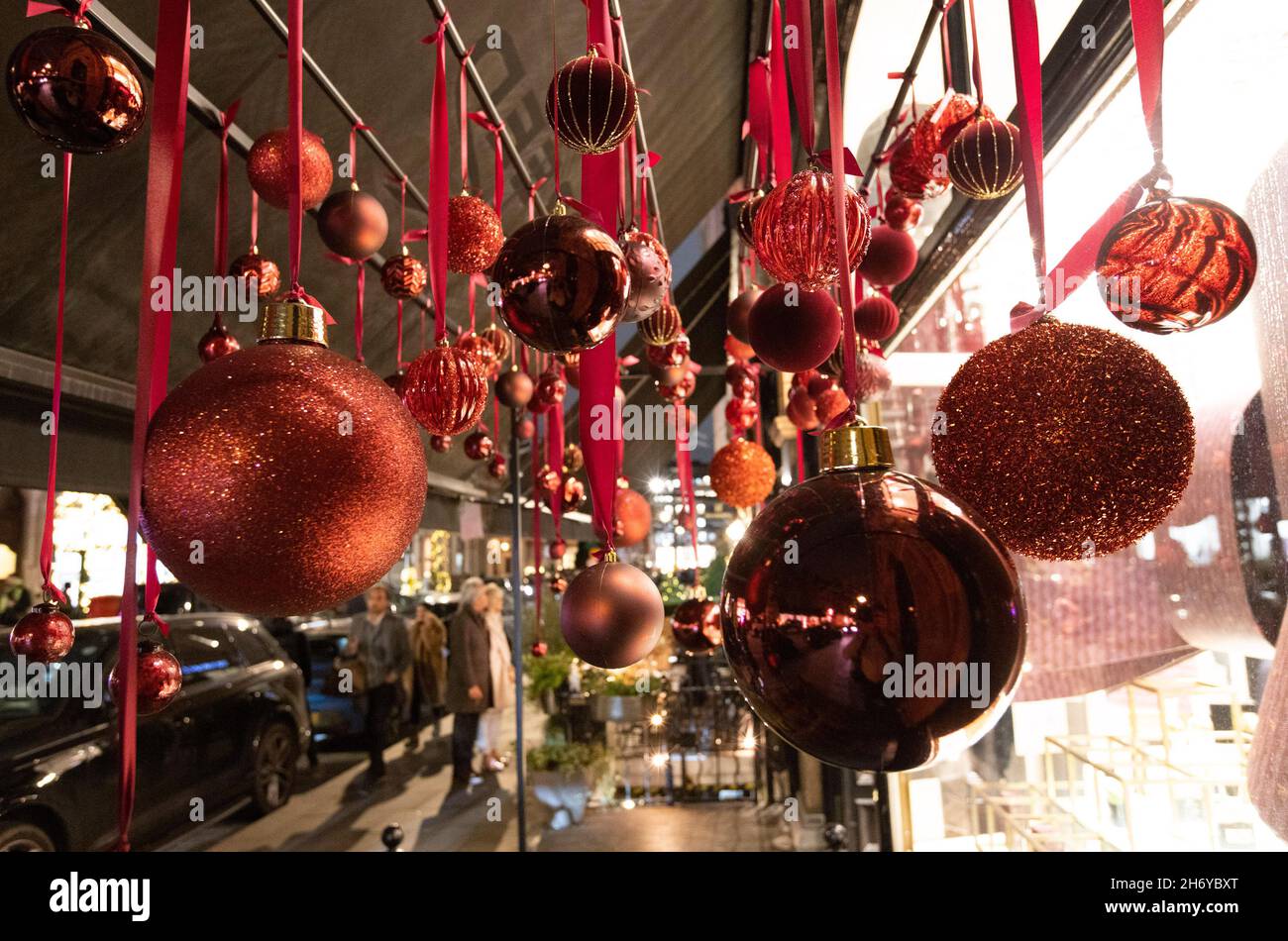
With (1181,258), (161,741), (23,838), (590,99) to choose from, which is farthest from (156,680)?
(161,741)

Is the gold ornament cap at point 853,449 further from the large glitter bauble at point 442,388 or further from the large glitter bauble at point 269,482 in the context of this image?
the large glitter bauble at point 442,388

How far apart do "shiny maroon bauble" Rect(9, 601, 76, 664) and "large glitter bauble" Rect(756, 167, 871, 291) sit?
1.16 meters

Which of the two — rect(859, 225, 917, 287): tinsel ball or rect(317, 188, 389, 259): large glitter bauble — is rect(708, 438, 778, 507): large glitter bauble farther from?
rect(317, 188, 389, 259): large glitter bauble

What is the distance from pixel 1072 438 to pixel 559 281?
395mm

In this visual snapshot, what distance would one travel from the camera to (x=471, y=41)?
2.58 meters

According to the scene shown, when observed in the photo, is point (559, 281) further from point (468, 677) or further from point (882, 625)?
point (468, 677)

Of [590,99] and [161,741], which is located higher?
[590,99]

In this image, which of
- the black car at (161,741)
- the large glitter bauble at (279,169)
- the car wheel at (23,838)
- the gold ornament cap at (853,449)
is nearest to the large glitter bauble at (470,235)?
the large glitter bauble at (279,169)

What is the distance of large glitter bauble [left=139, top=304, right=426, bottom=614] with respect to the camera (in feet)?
1.61

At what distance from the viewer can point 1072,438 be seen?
0.52 meters

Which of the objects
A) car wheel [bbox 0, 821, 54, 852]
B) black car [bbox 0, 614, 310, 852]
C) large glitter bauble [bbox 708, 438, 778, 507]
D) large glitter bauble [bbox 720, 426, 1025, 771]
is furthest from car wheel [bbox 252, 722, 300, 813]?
large glitter bauble [bbox 720, 426, 1025, 771]

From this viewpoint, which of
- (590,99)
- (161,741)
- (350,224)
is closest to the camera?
(590,99)

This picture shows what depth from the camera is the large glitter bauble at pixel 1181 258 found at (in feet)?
1.86

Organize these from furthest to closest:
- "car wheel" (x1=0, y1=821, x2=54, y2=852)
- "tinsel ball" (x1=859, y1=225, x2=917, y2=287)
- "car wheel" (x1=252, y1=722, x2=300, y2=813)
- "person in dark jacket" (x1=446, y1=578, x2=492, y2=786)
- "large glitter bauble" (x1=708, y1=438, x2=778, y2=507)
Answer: "person in dark jacket" (x1=446, y1=578, x2=492, y2=786) → "car wheel" (x1=252, y1=722, x2=300, y2=813) → "car wheel" (x1=0, y1=821, x2=54, y2=852) → "large glitter bauble" (x1=708, y1=438, x2=778, y2=507) → "tinsel ball" (x1=859, y1=225, x2=917, y2=287)
